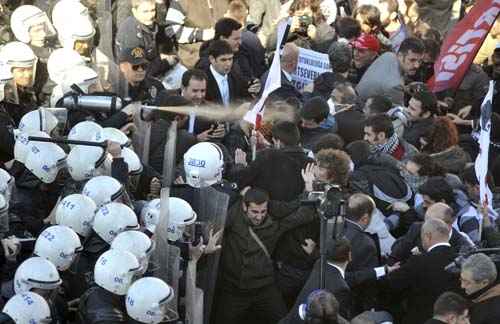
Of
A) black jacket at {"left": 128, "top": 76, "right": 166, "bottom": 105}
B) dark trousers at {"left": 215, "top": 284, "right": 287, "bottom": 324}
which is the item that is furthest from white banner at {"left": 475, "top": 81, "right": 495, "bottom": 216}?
black jacket at {"left": 128, "top": 76, "right": 166, "bottom": 105}

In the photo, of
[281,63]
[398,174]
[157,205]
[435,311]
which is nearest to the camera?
[435,311]

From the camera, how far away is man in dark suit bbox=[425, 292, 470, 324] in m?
11.0

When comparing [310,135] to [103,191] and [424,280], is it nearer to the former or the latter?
[103,191]

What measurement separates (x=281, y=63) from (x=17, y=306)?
567 cm

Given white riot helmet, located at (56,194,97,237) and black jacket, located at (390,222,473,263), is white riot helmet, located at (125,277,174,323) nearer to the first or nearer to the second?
white riot helmet, located at (56,194,97,237)

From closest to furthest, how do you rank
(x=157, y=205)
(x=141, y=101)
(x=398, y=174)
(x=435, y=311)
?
(x=435, y=311), (x=157, y=205), (x=398, y=174), (x=141, y=101)

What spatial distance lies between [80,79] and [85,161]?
1911 mm

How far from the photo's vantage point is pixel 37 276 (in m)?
11.5

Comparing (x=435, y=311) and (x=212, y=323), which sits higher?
(x=435, y=311)

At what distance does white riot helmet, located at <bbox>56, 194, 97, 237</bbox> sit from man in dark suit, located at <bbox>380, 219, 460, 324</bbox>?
2.31 m

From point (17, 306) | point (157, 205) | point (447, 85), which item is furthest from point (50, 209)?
point (447, 85)

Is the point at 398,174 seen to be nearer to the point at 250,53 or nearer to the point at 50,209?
the point at 50,209

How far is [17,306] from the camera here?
11.1 metres

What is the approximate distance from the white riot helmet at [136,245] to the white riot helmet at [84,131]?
1.60 meters
